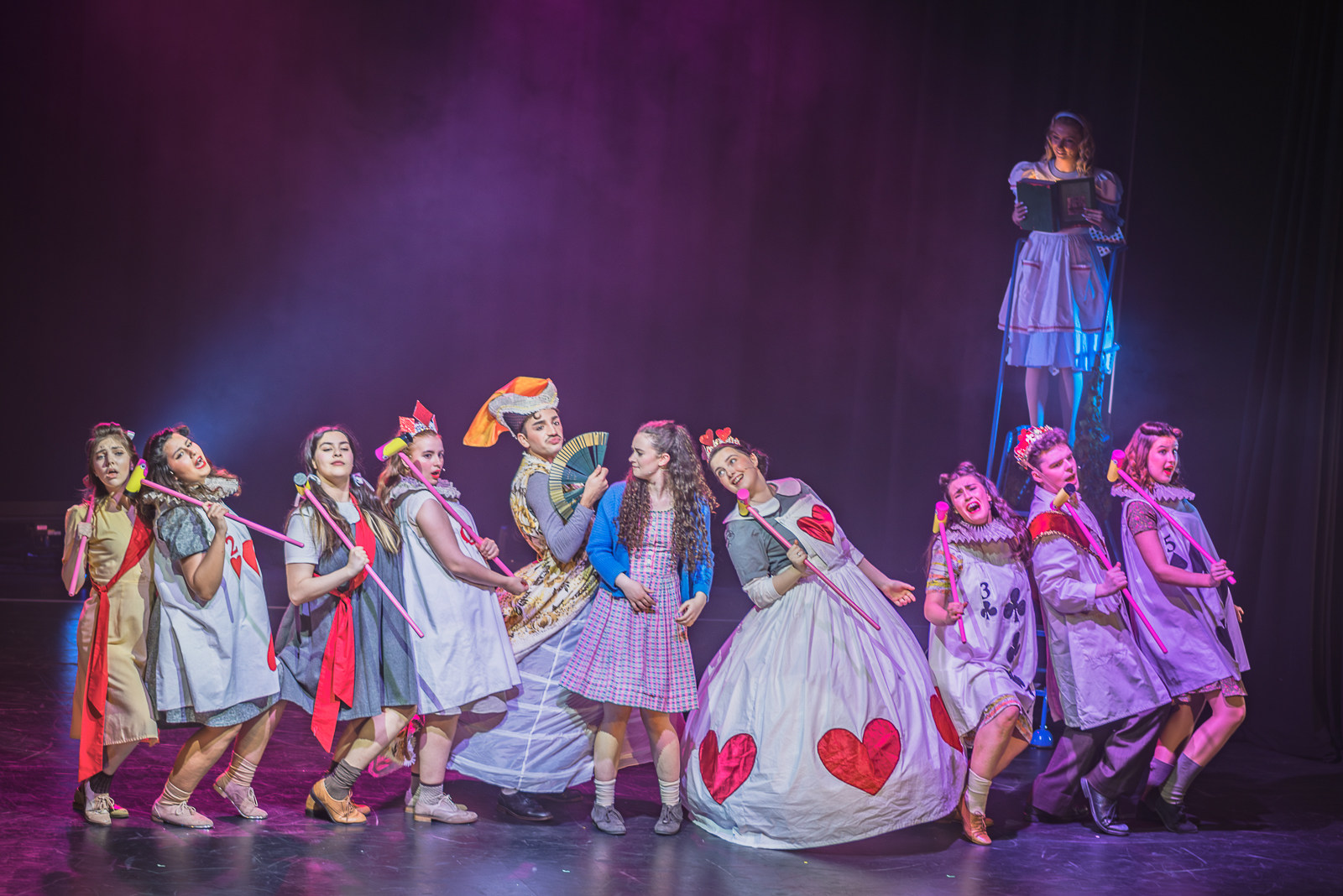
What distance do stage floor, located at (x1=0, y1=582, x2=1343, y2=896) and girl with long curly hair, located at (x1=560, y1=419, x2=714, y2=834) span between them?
0.75 feet

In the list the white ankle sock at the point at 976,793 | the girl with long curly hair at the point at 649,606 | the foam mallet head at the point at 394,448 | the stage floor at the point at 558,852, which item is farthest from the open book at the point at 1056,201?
the foam mallet head at the point at 394,448

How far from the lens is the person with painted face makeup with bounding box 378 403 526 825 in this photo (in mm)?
3260

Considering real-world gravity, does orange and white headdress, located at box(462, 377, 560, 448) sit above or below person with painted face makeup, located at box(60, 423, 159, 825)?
above

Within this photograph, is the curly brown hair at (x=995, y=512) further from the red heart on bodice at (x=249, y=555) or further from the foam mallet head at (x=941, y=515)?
the red heart on bodice at (x=249, y=555)

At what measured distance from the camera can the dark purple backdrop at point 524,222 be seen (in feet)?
22.6

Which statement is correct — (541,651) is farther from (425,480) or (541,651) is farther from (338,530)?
(338,530)

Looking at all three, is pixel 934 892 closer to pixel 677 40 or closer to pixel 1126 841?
pixel 1126 841

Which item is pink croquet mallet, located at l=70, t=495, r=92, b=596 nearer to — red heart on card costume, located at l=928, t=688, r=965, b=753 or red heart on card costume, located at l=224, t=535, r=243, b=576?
red heart on card costume, located at l=224, t=535, r=243, b=576

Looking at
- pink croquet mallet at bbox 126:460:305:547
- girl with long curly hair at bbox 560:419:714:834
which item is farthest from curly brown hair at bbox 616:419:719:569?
pink croquet mallet at bbox 126:460:305:547

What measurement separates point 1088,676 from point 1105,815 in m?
0.45

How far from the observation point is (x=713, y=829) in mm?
3266

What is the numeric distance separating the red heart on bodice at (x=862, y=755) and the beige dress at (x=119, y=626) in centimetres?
186

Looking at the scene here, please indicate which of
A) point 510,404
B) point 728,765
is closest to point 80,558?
point 510,404

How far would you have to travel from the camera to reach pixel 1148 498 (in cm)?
374
